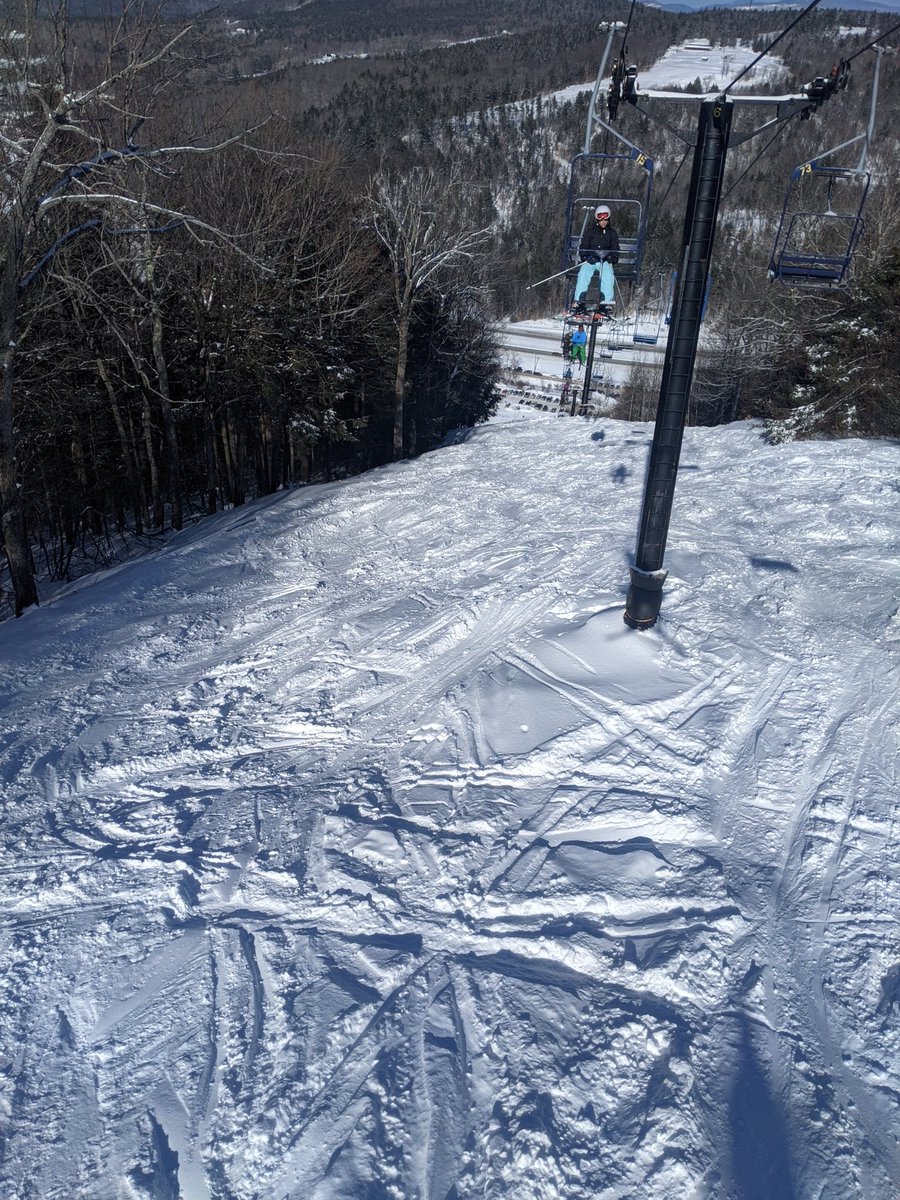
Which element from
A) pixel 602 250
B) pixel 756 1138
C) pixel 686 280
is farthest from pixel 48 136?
pixel 756 1138

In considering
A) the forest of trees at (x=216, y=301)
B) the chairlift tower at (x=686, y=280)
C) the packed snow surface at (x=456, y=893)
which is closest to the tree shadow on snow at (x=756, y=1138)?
the packed snow surface at (x=456, y=893)

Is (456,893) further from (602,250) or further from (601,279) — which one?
(601,279)

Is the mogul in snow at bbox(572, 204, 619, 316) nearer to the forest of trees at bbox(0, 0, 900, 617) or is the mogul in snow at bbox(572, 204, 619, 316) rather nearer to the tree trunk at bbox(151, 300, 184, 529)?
the forest of trees at bbox(0, 0, 900, 617)

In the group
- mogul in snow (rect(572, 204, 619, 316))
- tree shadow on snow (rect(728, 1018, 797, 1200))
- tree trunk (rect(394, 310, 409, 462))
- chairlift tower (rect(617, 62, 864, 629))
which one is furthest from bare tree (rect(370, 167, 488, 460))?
tree shadow on snow (rect(728, 1018, 797, 1200))

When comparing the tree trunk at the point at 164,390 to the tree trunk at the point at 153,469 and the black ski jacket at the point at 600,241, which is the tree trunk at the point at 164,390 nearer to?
the tree trunk at the point at 153,469

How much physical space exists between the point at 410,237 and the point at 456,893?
17467 mm

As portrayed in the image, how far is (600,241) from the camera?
9.72 m

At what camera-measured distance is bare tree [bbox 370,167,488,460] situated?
698 inches

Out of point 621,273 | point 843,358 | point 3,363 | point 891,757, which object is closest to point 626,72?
point 621,273

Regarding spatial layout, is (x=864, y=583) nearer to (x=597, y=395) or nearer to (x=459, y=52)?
(x=597, y=395)

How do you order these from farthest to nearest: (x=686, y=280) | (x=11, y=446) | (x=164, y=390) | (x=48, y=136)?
(x=164, y=390), (x=11, y=446), (x=48, y=136), (x=686, y=280)

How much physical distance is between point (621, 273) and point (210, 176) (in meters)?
10.6

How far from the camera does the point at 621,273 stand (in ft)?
32.9

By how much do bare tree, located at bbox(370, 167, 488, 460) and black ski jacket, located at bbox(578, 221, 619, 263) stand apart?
8298 mm
